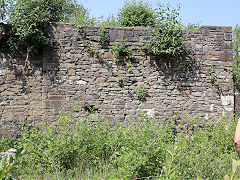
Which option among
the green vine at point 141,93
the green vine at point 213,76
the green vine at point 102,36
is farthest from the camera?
the green vine at point 213,76

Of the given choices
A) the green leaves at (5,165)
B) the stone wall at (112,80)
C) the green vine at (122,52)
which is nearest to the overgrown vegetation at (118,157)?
the stone wall at (112,80)

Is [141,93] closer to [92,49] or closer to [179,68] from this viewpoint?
[179,68]

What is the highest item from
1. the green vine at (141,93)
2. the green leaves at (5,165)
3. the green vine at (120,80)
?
the green vine at (120,80)

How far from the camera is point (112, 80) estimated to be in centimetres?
667

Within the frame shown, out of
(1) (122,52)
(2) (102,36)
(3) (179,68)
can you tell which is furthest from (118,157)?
(3) (179,68)

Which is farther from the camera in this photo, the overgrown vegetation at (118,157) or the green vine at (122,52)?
the green vine at (122,52)

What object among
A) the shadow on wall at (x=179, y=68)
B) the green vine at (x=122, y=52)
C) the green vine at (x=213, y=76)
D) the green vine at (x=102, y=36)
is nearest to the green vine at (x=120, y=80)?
the green vine at (x=122, y=52)

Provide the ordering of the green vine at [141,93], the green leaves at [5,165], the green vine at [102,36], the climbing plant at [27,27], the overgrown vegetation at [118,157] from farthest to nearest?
the green vine at [141,93]
the green vine at [102,36]
the climbing plant at [27,27]
the overgrown vegetation at [118,157]
the green leaves at [5,165]

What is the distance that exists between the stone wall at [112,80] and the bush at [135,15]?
138 cm

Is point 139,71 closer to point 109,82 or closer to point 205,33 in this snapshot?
point 109,82

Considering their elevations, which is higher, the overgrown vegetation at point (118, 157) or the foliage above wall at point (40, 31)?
the foliage above wall at point (40, 31)

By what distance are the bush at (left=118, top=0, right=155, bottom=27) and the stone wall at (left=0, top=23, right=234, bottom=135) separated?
4.54ft

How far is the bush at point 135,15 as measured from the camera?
816cm

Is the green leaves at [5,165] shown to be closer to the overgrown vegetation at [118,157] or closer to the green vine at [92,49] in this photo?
the overgrown vegetation at [118,157]
